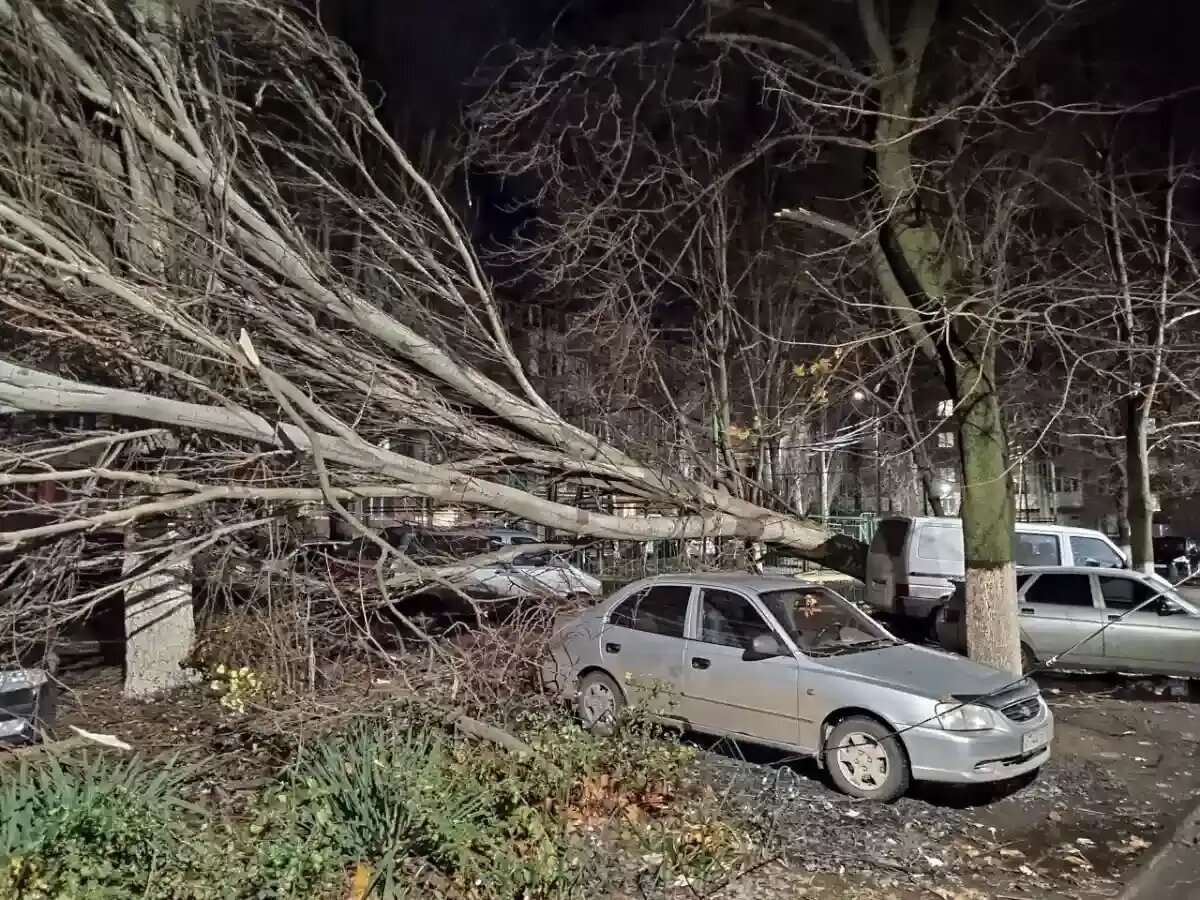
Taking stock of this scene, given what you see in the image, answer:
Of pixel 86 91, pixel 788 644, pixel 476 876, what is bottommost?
pixel 476 876

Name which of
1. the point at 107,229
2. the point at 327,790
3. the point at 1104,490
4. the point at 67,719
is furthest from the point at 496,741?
the point at 1104,490

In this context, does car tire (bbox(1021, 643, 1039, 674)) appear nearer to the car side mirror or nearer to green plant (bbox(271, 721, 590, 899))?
the car side mirror

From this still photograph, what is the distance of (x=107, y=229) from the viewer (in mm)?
7652

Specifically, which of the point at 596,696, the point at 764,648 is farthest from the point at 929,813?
the point at 596,696

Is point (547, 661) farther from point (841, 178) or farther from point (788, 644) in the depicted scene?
point (841, 178)

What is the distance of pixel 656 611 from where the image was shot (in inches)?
312

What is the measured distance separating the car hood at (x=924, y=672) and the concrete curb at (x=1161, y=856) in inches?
48.9

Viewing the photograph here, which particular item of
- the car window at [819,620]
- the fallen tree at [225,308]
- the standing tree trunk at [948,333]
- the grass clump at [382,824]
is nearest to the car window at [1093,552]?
the standing tree trunk at [948,333]

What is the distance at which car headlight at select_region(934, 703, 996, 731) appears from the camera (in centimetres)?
618

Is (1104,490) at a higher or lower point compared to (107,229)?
higher

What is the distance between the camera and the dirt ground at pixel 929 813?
510 cm

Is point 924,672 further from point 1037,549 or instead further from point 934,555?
point 1037,549

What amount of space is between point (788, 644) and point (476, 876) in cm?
329

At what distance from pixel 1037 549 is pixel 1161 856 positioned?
29.9 ft
